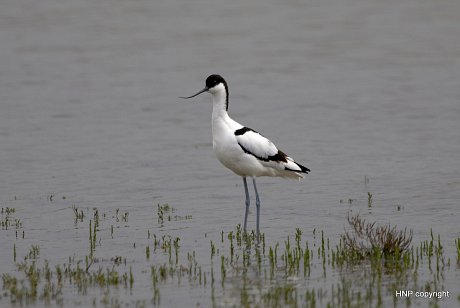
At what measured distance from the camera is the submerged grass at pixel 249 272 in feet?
26.3

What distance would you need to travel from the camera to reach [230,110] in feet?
63.9

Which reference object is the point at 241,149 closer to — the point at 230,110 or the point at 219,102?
the point at 219,102

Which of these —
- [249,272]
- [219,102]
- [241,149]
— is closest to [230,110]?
[219,102]

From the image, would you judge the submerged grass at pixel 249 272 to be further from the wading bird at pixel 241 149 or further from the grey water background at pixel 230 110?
the wading bird at pixel 241 149

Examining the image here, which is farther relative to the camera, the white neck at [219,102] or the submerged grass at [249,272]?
the white neck at [219,102]

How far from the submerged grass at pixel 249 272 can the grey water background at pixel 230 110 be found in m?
0.29

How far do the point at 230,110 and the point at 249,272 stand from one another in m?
10.7

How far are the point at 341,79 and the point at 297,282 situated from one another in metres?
14.1

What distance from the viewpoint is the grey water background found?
39.6 ft

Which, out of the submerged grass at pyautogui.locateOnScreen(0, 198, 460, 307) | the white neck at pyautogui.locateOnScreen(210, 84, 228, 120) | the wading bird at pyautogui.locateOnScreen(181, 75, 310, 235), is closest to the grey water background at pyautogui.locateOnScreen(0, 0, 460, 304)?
the submerged grass at pyautogui.locateOnScreen(0, 198, 460, 307)

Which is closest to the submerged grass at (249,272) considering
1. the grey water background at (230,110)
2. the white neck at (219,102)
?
the grey water background at (230,110)

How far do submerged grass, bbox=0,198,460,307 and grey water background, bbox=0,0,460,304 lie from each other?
→ 286mm

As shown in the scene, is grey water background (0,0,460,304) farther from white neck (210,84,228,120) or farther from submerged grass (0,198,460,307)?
white neck (210,84,228,120)

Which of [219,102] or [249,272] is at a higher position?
[219,102]
